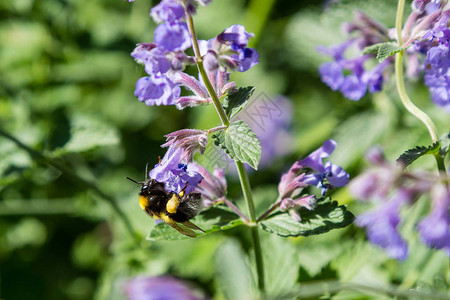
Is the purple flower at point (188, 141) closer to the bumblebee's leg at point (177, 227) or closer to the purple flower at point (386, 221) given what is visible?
the bumblebee's leg at point (177, 227)

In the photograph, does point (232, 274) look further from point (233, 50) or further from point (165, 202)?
point (233, 50)

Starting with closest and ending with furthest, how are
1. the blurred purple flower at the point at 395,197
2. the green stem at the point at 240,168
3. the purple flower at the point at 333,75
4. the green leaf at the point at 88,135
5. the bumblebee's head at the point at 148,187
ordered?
the blurred purple flower at the point at 395,197
the green stem at the point at 240,168
the bumblebee's head at the point at 148,187
the purple flower at the point at 333,75
the green leaf at the point at 88,135

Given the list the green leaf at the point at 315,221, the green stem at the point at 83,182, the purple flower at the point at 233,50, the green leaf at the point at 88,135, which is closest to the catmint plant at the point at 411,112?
the green leaf at the point at 315,221

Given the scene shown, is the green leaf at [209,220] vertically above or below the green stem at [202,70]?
below

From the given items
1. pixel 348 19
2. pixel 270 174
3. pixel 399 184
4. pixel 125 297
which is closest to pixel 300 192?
pixel 399 184

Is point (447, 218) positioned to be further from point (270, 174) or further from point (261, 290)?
point (270, 174)

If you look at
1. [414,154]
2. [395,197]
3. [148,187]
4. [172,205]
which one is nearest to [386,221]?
[395,197]

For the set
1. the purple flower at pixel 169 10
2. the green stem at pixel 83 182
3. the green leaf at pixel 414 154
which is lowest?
the green stem at pixel 83 182
